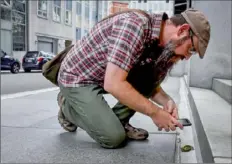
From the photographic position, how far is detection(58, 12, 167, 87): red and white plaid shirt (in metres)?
1.49

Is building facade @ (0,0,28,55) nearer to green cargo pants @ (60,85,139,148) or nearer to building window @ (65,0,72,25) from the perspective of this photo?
building window @ (65,0,72,25)

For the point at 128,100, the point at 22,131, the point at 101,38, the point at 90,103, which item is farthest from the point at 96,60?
the point at 22,131

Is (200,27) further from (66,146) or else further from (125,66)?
(66,146)

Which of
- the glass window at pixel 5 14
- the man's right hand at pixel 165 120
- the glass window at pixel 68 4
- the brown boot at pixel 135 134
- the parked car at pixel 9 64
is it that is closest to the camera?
the man's right hand at pixel 165 120

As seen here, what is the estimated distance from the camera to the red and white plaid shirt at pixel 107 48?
149 cm

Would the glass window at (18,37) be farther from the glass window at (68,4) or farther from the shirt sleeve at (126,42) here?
the shirt sleeve at (126,42)

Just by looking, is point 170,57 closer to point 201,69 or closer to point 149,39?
point 149,39

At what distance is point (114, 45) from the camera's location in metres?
1.51

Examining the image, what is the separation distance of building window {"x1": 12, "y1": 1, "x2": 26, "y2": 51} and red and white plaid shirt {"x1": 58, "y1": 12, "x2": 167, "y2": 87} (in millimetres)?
17609

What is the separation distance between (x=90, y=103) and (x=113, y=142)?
27 centimetres

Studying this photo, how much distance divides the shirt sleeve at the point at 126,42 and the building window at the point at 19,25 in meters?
18.0

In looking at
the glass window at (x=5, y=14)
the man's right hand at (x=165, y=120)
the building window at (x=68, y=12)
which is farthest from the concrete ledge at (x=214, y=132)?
the building window at (x=68, y=12)

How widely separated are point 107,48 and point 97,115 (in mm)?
395

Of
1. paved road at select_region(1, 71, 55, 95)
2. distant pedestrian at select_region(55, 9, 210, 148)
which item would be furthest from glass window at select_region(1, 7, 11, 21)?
distant pedestrian at select_region(55, 9, 210, 148)
